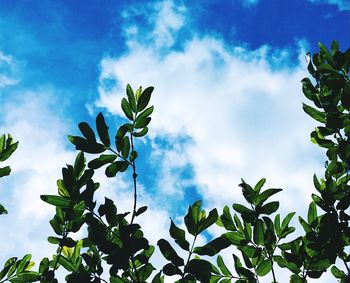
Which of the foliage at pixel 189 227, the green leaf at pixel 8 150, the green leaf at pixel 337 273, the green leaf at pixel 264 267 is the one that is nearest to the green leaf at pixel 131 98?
the foliage at pixel 189 227

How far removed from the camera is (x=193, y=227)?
238cm

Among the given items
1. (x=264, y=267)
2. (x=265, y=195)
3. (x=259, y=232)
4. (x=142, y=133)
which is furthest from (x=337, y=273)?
(x=142, y=133)

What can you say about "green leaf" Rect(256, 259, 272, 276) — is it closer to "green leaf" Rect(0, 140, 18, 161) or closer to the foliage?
the foliage

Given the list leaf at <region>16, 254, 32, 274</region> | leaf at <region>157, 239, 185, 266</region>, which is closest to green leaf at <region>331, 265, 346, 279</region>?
leaf at <region>157, 239, 185, 266</region>

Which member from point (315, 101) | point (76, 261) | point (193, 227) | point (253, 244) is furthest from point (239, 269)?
point (315, 101)

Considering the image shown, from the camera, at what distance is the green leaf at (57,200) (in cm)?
235

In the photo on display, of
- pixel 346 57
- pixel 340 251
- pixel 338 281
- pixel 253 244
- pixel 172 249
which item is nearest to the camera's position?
pixel 172 249

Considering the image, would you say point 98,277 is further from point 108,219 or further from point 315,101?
point 315,101

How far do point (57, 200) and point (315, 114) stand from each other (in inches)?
78.4

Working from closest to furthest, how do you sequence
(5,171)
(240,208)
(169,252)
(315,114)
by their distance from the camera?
(169,252), (240,208), (5,171), (315,114)

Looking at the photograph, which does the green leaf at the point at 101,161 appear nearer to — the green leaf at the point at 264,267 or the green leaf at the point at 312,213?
the green leaf at the point at 264,267

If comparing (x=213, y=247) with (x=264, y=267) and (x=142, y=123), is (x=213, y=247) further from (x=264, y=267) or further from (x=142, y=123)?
(x=142, y=123)

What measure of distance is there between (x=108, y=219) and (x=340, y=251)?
57.0 inches

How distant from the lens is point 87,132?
8.41 feet
